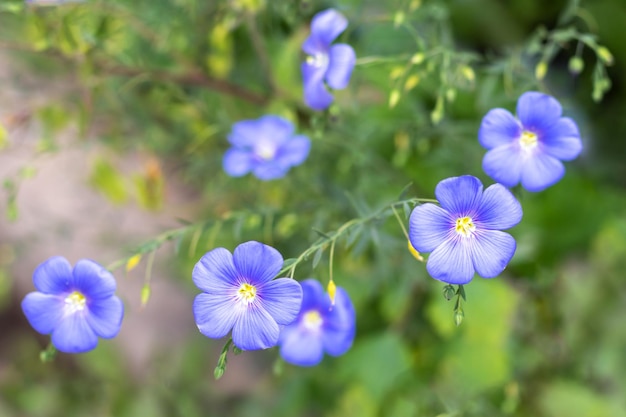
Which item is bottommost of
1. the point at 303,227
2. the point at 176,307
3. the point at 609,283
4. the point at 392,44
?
the point at 176,307

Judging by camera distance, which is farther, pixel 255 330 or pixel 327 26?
pixel 327 26

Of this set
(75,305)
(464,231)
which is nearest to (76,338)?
(75,305)

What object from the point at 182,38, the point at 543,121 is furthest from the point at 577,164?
the point at 182,38

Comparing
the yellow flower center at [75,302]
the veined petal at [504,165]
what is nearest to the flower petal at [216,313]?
the yellow flower center at [75,302]

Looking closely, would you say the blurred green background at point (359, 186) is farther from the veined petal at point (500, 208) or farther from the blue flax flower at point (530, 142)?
the veined petal at point (500, 208)

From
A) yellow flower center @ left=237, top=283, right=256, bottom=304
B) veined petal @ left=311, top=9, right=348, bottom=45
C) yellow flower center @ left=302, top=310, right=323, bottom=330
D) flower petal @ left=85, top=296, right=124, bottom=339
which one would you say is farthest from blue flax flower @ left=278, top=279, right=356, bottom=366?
veined petal @ left=311, top=9, right=348, bottom=45

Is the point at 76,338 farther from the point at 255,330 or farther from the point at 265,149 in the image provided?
the point at 265,149

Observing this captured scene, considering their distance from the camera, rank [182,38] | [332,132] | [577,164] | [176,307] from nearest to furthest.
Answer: [332,132] < [182,38] < [577,164] < [176,307]

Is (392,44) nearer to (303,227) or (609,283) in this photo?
(303,227)
